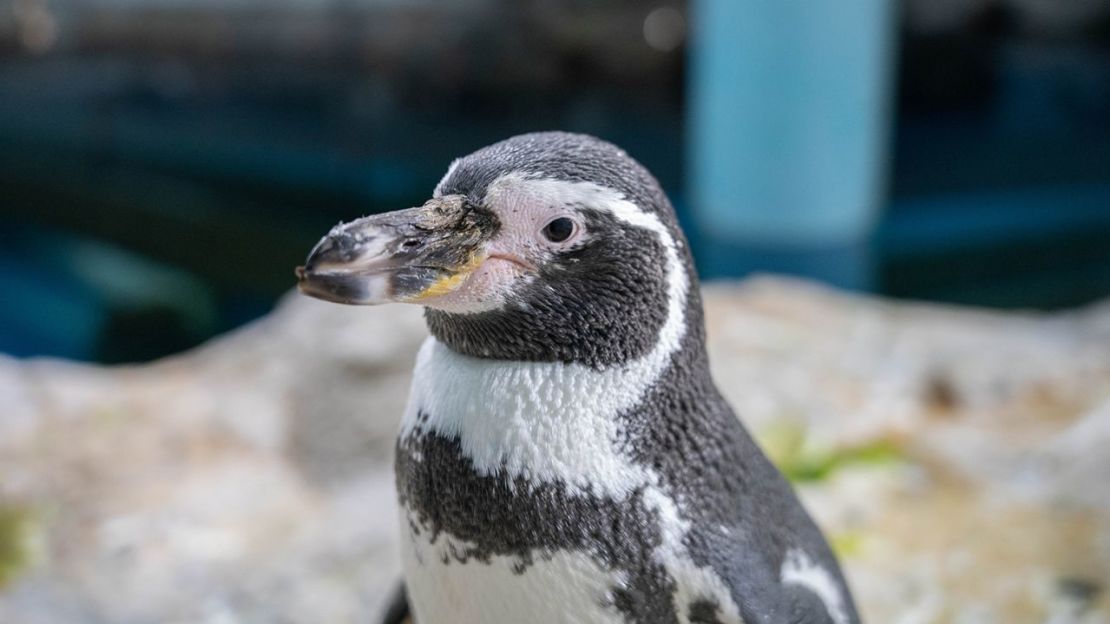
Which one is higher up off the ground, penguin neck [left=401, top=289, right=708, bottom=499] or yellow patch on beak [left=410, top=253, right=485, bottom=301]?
yellow patch on beak [left=410, top=253, right=485, bottom=301]

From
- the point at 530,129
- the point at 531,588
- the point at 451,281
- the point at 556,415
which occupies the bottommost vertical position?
the point at 530,129

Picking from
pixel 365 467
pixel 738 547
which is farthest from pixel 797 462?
pixel 738 547

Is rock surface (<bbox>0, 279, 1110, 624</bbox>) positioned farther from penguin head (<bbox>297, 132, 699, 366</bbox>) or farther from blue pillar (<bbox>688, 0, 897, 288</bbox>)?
blue pillar (<bbox>688, 0, 897, 288</bbox>)

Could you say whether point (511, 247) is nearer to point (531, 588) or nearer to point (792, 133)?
point (531, 588)

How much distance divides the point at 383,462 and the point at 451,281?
1124mm

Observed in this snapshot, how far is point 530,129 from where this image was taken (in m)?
4.70

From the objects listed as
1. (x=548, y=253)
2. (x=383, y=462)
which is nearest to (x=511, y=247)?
(x=548, y=253)

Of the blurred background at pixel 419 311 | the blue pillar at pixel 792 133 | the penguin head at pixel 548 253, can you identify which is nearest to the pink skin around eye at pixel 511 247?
the penguin head at pixel 548 253

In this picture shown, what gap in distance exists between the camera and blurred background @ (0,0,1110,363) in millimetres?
3471

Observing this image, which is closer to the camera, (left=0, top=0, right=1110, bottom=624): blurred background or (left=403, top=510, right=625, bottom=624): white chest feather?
(left=403, top=510, right=625, bottom=624): white chest feather

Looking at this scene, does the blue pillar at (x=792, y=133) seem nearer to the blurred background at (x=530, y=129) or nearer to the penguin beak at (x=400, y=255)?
the blurred background at (x=530, y=129)

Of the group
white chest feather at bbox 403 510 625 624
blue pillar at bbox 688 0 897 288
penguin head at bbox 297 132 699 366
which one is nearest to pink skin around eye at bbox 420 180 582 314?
penguin head at bbox 297 132 699 366

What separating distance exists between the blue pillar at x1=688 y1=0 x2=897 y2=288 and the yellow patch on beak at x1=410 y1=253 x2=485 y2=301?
2703 millimetres

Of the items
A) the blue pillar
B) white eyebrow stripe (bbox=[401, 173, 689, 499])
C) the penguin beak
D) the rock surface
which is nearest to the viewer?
the penguin beak
